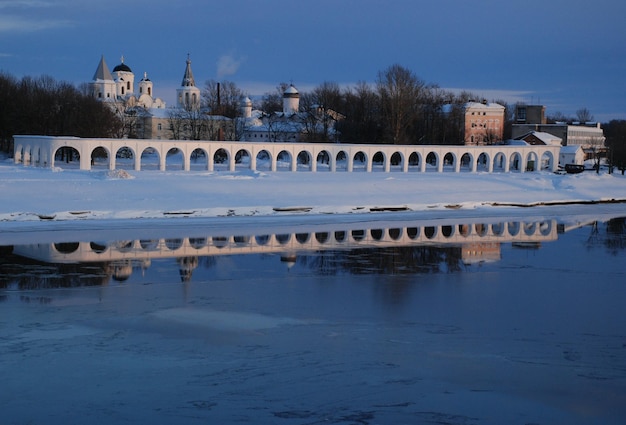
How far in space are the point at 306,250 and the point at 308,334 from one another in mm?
10418

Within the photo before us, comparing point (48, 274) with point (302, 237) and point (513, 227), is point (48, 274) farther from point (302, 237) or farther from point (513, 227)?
point (513, 227)

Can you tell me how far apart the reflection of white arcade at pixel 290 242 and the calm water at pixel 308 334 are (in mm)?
189

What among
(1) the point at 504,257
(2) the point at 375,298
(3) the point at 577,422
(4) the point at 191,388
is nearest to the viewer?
(3) the point at 577,422

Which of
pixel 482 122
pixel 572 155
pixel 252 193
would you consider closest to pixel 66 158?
pixel 252 193

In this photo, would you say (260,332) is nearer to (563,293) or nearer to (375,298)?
(375,298)

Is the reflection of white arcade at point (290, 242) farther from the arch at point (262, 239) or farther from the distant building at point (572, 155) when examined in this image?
the distant building at point (572, 155)

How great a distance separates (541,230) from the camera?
3116 cm

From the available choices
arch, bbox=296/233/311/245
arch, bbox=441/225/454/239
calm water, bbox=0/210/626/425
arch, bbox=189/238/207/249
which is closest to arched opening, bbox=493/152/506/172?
arch, bbox=441/225/454/239

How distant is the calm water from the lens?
34.0 ft

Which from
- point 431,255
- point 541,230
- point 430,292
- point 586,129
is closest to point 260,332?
point 430,292

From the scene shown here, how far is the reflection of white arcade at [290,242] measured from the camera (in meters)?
22.6

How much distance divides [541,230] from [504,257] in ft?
Answer: 27.5

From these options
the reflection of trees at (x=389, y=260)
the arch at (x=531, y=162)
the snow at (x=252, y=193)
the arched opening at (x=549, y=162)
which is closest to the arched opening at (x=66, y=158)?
the snow at (x=252, y=193)

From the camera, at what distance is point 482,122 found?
101 m
